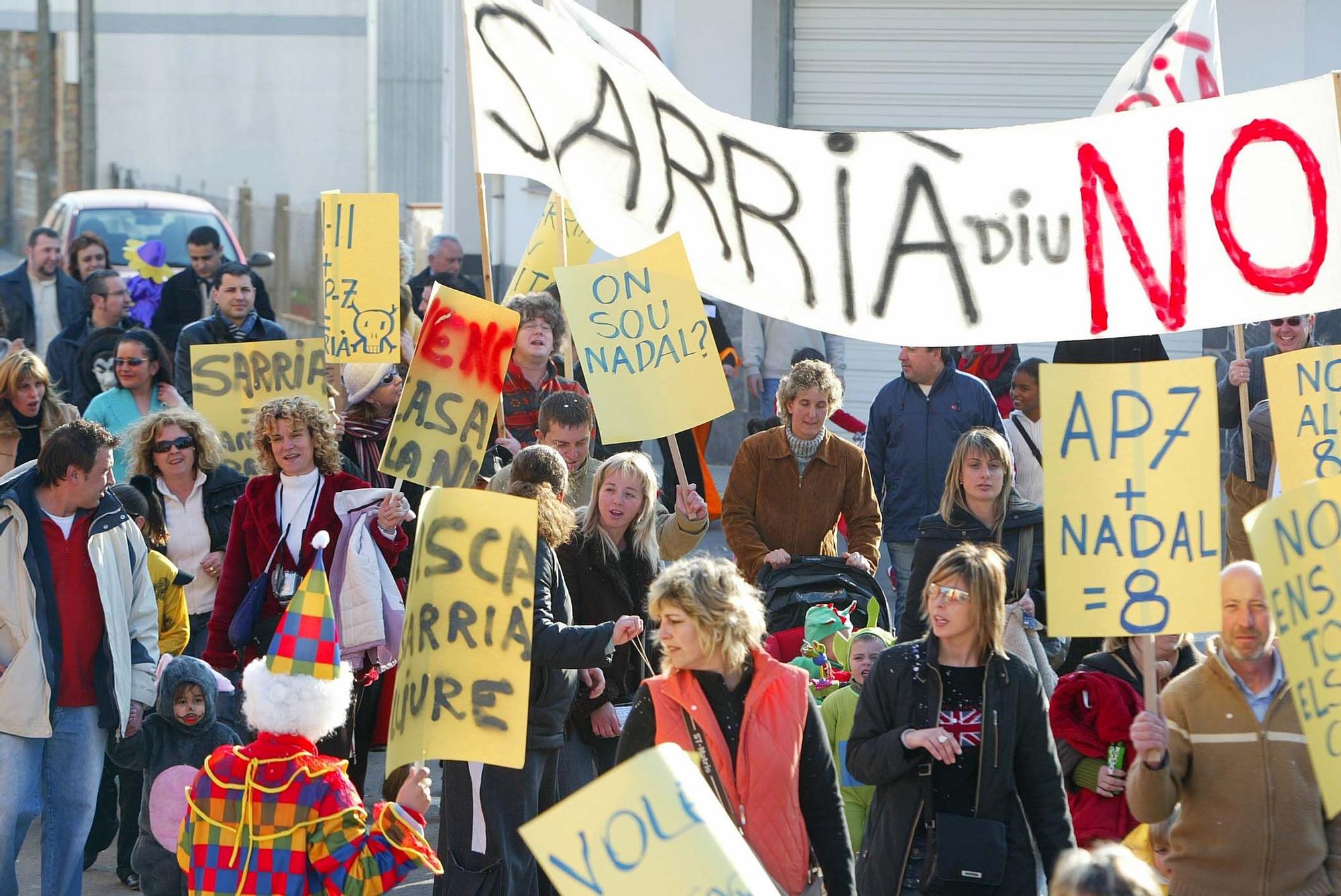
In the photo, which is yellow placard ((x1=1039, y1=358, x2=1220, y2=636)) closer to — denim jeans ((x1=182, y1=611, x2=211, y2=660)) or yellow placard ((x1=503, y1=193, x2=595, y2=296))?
denim jeans ((x1=182, y1=611, x2=211, y2=660))

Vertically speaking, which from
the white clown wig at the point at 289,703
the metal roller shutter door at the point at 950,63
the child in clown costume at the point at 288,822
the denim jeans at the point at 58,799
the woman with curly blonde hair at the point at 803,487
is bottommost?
the denim jeans at the point at 58,799

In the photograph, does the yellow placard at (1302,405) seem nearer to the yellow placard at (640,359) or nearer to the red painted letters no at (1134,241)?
the red painted letters no at (1134,241)

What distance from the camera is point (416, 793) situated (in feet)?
15.4

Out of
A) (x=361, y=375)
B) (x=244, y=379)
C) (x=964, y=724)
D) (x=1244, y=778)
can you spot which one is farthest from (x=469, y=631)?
(x=244, y=379)

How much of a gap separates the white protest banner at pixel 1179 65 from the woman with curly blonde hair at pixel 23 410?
4655mm

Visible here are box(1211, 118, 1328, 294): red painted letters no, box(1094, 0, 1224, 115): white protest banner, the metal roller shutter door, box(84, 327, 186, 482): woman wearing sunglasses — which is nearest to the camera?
box(1211, 118, 1328, 294): red painted letters no

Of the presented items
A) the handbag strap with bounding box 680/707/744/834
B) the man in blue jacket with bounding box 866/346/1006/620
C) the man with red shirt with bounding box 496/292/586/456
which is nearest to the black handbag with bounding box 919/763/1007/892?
the handbag strap with bounding box 680/707/744/834

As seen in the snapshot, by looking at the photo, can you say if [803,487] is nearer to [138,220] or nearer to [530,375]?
[530,375]

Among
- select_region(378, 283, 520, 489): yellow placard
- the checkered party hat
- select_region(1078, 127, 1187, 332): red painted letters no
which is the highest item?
select_region(1078, 127, 1187, 332): red painted letters no

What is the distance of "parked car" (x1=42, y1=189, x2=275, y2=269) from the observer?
16.7m

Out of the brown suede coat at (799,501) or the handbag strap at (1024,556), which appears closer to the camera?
the handbag strap at (1024,556)

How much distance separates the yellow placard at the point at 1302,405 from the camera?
586 centimetres

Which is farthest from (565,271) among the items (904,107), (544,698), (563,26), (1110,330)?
(904,107)

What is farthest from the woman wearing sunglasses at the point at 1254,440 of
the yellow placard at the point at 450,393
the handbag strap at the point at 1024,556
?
the yellow placard at the point at 450,393
